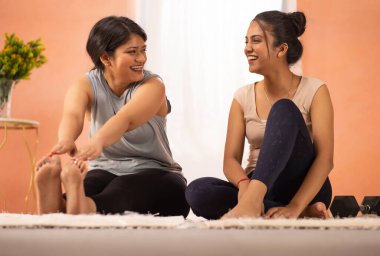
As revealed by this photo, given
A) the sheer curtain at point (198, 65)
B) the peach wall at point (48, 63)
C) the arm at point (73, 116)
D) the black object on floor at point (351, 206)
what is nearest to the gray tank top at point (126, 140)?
the arm at point (73, 116)

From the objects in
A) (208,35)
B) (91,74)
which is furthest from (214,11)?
(91,74)

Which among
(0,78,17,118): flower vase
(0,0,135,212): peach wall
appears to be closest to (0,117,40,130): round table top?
(0,78,17,118): flower vase

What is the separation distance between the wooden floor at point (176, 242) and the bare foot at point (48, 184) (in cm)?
36

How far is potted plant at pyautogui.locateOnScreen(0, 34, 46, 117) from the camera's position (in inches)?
112

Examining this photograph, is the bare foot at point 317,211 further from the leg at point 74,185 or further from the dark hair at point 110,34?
the dark hair at point 110,34

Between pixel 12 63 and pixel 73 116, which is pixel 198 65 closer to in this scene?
pixel 12 63

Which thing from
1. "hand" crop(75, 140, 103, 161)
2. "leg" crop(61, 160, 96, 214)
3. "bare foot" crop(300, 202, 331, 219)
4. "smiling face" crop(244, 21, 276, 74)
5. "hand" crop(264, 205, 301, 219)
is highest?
"smiling face" crop(244, 21, 276, 74)

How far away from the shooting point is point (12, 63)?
286cm

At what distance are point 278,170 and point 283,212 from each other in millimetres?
121

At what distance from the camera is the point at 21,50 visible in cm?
289

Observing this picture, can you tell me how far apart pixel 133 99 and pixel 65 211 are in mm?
409

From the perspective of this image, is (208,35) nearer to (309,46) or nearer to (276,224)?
(309,46)

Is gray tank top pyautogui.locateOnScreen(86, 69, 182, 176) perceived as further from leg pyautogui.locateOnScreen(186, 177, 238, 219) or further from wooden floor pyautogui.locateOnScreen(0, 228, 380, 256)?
wooden floor pyautogui.locateOnScreen(0, 228, 380, 256)

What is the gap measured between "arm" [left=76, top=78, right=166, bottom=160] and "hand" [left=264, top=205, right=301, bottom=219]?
476mm
